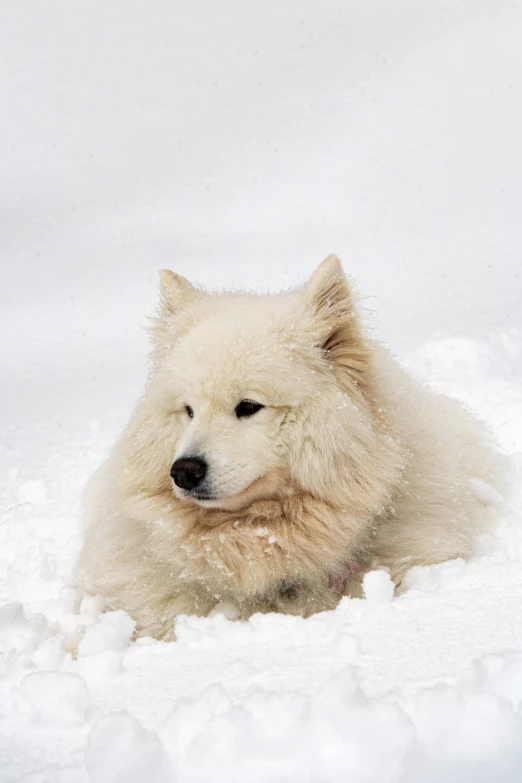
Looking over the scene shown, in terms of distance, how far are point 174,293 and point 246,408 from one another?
932mm

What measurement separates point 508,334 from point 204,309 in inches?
167

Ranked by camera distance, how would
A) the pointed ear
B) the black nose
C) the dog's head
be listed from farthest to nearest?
the pointed ear < the dog's head < the black nose

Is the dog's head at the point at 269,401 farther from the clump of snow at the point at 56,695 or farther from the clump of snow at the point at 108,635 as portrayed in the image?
the clump of snow at the point at 56,695

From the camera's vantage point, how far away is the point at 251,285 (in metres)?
6.07

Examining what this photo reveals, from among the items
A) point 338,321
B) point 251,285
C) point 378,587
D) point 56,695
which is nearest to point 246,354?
point 338,321

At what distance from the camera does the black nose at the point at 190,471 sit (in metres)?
3.37

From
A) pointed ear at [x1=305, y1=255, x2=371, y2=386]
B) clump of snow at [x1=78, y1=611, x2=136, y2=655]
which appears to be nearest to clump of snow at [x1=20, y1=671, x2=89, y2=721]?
clump of snow at [x1=78, y1=611, x2=136, y2=655]

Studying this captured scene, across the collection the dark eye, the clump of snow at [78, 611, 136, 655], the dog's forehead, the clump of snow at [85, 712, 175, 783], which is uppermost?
the dog's forehead

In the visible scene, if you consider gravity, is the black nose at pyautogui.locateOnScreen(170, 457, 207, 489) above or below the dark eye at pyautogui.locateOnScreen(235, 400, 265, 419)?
below

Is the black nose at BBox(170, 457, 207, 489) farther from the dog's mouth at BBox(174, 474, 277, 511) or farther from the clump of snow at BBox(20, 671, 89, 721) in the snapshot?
the clump of snow at BBox(20, 671, 89, 721)

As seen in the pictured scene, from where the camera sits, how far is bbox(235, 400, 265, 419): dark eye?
361cm

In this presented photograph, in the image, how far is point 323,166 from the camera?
12.3 m

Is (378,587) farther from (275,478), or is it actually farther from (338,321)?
(338,321)

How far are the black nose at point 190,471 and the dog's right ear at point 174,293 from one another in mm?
1116
